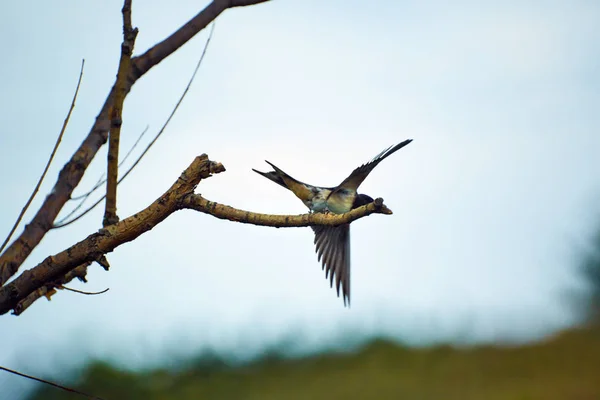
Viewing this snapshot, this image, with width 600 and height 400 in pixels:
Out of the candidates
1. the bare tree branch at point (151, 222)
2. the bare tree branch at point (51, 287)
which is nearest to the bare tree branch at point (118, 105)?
the bare tree branch at point (151, 222)

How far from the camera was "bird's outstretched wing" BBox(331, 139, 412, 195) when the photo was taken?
2.18 meters

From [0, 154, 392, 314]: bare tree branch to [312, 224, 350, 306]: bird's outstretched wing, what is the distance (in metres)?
1.00

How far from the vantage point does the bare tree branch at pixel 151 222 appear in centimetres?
164

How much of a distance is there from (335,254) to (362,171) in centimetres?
46

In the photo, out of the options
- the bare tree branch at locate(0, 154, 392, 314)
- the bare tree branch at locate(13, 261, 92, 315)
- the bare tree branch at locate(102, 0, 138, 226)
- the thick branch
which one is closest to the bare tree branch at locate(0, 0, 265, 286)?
the bare tree branch at locate(13, 261, 92, 315)

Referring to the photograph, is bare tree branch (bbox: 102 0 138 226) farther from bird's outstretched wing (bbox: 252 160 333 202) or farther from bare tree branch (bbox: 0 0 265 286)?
bird's outstretched wing (bbox: 252 160 333 202)

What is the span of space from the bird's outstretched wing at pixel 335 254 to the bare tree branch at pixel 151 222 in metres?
1.00

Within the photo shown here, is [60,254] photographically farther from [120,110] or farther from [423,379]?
[423,379]

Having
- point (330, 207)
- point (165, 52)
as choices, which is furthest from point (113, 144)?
point (330, 207)

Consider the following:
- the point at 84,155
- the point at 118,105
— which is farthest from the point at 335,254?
the point at 118,105

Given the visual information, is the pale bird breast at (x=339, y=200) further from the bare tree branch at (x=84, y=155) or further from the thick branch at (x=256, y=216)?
the thick branch at (x=256, y=216)

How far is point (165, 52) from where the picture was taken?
2371 mm

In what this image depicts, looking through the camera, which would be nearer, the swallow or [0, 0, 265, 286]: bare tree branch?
[0, 0, 265, 286]: bare tree branch

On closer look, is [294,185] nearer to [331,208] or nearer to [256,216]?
[331,208]
